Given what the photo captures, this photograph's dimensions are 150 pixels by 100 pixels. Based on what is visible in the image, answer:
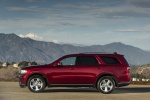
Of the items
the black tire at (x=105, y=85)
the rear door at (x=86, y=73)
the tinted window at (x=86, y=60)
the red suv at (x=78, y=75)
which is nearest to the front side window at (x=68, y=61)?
the red suv at (x=78, y=75)

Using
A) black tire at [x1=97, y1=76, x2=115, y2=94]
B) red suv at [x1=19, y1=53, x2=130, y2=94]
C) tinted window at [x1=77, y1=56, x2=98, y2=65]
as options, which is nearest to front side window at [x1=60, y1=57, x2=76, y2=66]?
red suv at [x1=19, y1=53, x2=130, y2=94]

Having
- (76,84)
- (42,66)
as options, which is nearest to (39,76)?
(42,66)

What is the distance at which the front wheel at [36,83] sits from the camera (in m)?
15.0

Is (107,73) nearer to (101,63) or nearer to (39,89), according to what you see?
(101,63)

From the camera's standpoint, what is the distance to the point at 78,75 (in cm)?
1494

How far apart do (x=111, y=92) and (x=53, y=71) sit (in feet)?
8.16

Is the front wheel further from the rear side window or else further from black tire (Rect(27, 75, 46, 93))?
the rear side window

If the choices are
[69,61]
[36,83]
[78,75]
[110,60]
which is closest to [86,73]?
[78,75]

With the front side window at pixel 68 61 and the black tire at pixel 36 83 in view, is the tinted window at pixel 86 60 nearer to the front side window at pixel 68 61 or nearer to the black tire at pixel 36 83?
the front side window at pixel 68 61

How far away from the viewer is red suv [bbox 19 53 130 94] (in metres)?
14.9

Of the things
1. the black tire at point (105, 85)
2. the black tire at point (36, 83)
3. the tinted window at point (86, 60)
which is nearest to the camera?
the black tire at point (105, 85)

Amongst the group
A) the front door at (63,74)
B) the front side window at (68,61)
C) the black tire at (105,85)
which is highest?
the front side window at (68,61)

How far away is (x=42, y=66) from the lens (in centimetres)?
1505

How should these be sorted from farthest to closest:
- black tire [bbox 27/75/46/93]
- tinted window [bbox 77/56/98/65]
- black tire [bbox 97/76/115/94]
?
tinted window [bbox 77/56/98/65] < black tire [bbox 27/75/46/93] < black tire [bbox 97/76/115/94]
